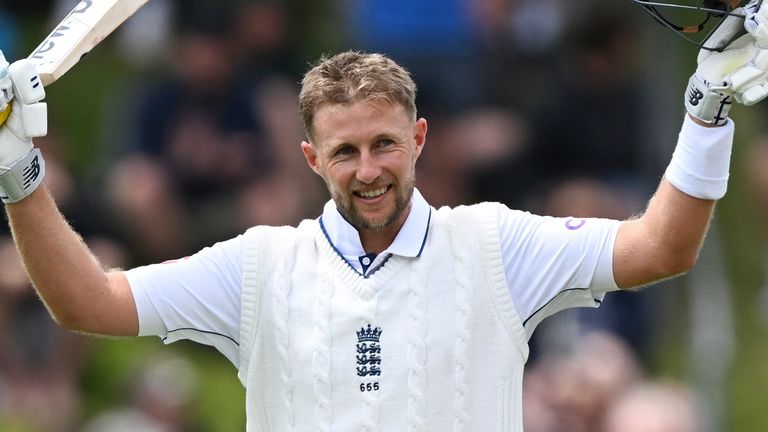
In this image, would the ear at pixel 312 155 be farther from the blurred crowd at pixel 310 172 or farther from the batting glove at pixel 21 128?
the blurred crowd at pixel 310 172

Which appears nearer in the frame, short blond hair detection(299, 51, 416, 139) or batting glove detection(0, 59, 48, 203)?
batting glove detection(0, 59, 48, 203)

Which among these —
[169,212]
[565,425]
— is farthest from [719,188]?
[169,212]

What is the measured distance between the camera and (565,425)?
7.02 metres

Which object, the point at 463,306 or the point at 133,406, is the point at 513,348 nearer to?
the point at 463,306

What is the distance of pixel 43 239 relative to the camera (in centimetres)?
402

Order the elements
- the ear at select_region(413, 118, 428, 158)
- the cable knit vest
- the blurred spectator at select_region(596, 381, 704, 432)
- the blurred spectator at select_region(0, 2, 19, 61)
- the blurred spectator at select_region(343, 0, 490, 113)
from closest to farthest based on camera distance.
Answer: the cable knit vest → the ear at select_region(413, 118, 428, 158) → the blurred spectator at select_region(596, 381, 704, 432) → the blurred spectator at select_region(0, 2, 19, 61) → the blurred spectator at select_region(343, 0, 490, 113)

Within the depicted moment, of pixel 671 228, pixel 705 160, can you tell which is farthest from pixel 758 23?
pixel 671 228

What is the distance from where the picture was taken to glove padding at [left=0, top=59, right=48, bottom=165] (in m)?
3.86

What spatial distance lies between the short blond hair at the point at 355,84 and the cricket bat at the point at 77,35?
552 millimetres

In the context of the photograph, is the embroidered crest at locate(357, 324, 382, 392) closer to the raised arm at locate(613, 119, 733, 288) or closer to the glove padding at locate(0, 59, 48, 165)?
the raised arm at locate(613, 119, 733, 288)

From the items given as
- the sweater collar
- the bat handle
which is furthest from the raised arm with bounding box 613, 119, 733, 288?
the bat handle

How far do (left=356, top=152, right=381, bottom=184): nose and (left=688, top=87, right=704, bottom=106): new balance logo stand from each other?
33.8 inches

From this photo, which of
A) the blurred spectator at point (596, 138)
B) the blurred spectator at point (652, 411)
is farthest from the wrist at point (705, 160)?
the blurred spectator at point (596, 138)

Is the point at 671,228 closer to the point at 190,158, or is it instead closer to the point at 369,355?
the point at 369,355
